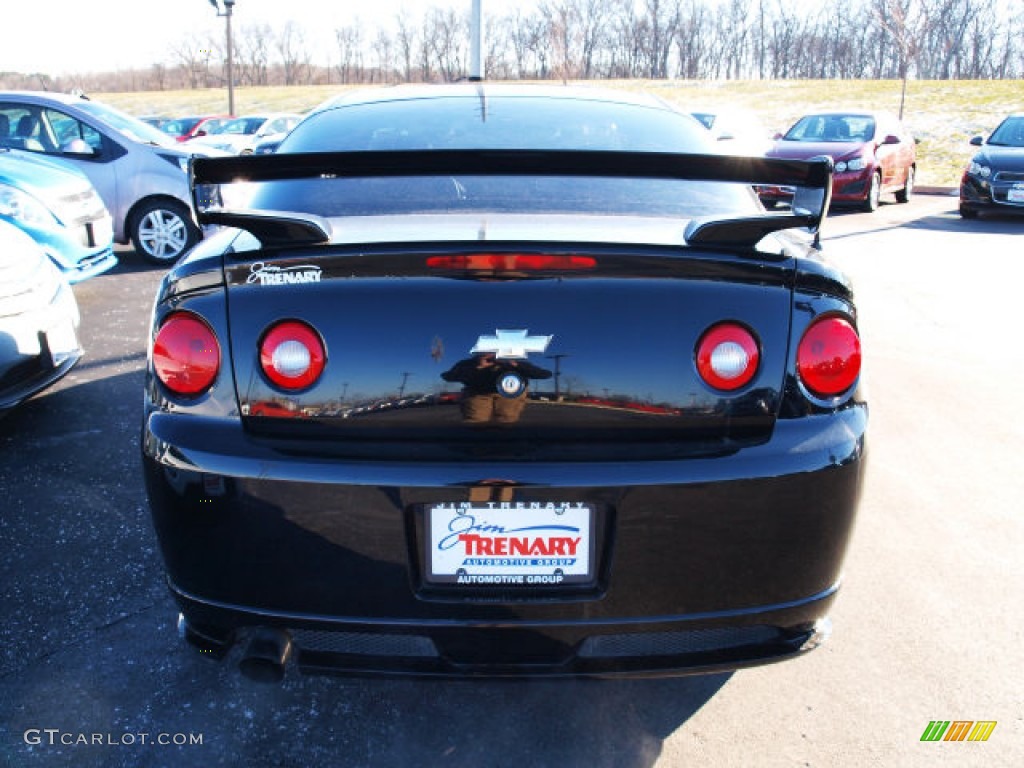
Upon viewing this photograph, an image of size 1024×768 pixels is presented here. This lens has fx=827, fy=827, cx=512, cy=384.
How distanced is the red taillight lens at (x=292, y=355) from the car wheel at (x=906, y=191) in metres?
15.5

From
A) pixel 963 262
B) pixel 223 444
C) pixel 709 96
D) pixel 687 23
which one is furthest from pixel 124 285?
pixel 687 23

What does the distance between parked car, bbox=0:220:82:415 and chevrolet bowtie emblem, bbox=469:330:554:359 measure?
2.85 m

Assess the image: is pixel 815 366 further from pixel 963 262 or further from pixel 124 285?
pixel 963 262

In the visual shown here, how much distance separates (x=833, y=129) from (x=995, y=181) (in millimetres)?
3100

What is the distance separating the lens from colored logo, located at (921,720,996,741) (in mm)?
2098

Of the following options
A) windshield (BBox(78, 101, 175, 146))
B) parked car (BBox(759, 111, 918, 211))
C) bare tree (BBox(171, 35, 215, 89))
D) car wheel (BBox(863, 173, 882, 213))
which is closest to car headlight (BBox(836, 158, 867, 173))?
parked car (BBox(759, 111, 918, 211))

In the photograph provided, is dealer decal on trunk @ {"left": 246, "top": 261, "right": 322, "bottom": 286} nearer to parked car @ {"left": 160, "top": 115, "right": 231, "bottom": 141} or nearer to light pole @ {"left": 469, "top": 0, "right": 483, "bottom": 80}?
light pole @ {"left": 469, "top": 0, "right": 483, "bottom": 80}

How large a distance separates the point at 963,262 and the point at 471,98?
7.78 metres

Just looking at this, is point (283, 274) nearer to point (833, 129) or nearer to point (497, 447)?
point (497, 447)

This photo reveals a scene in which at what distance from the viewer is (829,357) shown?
1809 millimetres

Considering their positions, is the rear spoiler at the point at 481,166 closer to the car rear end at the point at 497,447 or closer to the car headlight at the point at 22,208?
the car rear end at the point at 497,447

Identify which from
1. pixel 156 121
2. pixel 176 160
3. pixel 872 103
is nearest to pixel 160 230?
pixel 176 160

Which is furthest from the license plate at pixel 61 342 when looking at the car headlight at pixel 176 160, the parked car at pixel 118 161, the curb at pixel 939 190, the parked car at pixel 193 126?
the parked car at pixel 193 126

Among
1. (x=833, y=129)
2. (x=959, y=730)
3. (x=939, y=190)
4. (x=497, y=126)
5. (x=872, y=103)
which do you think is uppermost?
(x=872, y=103)
